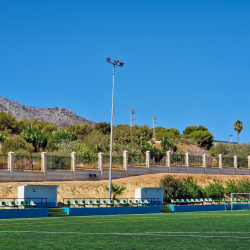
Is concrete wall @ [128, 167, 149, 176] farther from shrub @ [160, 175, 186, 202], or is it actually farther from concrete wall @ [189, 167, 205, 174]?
concrete wall @ [189, 167, 205, 174]

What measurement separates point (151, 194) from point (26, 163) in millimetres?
13568

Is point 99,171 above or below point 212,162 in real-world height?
below

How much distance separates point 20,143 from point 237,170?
3363 cm

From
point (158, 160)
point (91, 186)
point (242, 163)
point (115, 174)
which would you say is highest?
point (158, 160)

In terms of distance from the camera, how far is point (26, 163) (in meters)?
42.8

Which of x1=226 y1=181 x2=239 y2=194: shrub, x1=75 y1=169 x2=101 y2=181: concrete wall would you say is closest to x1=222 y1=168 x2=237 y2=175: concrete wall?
x1=226 y1=181 x2=239 y2=194: shrub

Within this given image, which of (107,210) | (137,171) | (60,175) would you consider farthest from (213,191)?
(107,210)

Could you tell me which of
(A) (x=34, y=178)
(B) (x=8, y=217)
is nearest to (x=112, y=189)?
(A) (x=34, y=178)

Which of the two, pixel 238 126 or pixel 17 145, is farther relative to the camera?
pixel 238 126

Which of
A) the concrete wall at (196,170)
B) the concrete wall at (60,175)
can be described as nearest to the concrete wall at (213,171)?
the concrete wall at (196,170)

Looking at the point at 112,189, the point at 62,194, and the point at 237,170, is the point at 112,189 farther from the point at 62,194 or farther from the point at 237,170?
the point at 237,170

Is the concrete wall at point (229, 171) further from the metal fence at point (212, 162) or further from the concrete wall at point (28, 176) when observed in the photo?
the concrete wall at point (28, 176)

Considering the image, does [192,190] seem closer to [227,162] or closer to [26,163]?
[26,163]

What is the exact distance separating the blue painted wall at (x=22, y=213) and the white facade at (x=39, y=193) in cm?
359
